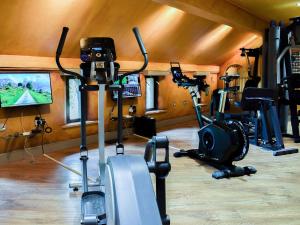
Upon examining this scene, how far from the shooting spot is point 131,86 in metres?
6.15

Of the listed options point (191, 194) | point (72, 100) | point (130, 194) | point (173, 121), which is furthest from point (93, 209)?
→ point (173, 121)

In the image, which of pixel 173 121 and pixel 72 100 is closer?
pixel 72 100

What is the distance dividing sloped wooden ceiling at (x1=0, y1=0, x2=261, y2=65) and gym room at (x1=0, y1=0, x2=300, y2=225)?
0.02 meters

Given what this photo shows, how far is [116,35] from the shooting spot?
16.8 feet

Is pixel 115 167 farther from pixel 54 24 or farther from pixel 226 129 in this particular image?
pixel 54 24

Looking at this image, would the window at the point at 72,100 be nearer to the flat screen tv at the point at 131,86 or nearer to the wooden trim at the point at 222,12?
the flat screen tv at the point at 131,86

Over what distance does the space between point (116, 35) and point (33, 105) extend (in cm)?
162

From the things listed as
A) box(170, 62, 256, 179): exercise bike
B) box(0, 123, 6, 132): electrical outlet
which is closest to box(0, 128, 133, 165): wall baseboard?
box(0, 123, 6, 132): electrical outlet

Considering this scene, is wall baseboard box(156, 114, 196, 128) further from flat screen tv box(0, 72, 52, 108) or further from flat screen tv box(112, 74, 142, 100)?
flat screen tv box(0, 72, 52, 108)

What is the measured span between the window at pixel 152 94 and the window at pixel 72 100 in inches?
80.9

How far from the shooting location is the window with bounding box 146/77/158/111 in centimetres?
719

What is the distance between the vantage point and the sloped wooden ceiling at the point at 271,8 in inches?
229

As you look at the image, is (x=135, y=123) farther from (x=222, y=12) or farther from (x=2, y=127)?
(x=2, y=127)

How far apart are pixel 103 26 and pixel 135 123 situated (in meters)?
2.10
